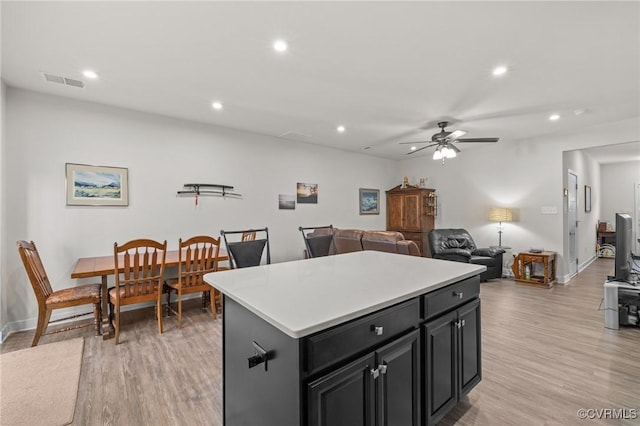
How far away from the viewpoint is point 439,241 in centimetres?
582

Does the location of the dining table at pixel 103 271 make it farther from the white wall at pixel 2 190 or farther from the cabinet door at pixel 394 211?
the cabinet door at pixel 394 211

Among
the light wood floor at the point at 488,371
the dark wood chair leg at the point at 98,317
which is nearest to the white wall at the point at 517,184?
the light wood floor at the point at 488,371

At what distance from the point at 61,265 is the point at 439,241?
608cm

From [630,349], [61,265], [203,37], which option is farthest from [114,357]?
[630,349]

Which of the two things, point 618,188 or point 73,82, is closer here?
point 73,82

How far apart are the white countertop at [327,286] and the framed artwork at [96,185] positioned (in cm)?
301

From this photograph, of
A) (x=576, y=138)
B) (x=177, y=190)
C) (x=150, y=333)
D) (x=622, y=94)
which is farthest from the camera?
(x=576, y=138)

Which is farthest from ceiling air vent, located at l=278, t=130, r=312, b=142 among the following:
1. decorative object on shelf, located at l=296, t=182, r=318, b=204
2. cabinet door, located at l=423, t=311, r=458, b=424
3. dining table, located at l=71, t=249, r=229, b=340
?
cabinet door, located at l=423, t=311, r=458, b=424

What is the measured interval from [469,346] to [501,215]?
4698 millimetres

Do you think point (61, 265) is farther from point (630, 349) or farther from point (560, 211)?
point (560, 211)

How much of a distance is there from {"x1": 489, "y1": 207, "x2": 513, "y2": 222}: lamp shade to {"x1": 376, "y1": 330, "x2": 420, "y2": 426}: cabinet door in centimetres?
523

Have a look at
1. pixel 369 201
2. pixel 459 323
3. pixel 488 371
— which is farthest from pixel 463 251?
pixel 459 323

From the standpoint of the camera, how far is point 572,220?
5.70 metres

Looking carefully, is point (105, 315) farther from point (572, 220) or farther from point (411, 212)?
point (572, 220)
